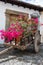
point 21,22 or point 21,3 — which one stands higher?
point 21,3

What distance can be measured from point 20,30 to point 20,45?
2.07 feet

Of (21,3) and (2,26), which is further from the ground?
(21,3)

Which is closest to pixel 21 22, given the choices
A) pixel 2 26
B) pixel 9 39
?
pixel 9 39

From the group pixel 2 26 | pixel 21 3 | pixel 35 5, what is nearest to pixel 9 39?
pixel 2 26

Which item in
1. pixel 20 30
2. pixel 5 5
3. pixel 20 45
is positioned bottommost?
pixel 20 45

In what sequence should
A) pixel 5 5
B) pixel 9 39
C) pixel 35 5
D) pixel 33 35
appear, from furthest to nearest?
pixel 35 5 → pixel 5 5 → pixel 33 35 → pixel 9 39

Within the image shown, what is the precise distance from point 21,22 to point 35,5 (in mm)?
6411

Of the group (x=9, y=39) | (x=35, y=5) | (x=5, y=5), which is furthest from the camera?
(x=35, y=5)

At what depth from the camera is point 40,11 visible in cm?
1616

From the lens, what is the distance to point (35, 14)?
51.8 feet

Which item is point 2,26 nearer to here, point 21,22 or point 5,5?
point 5,5

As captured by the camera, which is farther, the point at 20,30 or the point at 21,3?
the point at 21,3

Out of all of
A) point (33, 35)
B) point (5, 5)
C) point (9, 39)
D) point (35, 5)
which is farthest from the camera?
point (35, 5)

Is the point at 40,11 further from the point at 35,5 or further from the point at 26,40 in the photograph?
the point at 26,40
